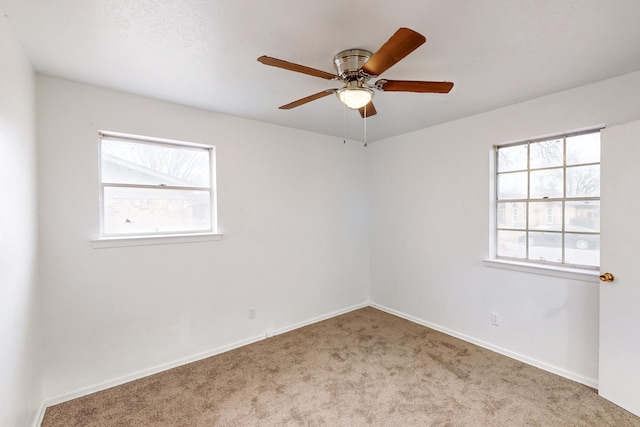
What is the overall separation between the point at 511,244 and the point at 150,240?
3.49 metres

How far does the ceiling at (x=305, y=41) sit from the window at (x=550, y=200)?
55cm

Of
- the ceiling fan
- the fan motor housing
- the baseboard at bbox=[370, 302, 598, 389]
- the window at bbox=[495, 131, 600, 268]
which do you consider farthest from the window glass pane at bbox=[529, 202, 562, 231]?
the fan motor housing

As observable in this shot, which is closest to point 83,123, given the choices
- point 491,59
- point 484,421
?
point 491,59

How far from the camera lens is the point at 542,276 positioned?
259cm

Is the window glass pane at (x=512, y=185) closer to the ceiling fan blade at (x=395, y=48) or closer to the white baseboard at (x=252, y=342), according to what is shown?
the white baseboard at (x=252, y=342)

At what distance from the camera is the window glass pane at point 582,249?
2385mm

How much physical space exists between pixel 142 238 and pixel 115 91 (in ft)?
4.07

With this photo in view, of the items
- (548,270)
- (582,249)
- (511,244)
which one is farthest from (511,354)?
(582,249)

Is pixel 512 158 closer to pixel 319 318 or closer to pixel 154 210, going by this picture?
pixel 319 318

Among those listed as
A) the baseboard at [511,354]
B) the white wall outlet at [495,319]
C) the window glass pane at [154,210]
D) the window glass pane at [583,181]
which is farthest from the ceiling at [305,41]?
the baseboard at [511,354]

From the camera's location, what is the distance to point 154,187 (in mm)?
2643

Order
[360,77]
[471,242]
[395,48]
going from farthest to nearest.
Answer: [471,242] < [360,77] < [395,48]

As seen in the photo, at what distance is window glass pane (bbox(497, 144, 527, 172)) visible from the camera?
2.83 metres

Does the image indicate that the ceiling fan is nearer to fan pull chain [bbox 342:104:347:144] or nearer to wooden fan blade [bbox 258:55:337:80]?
wooden fan blade [bbox 258:55:337:80]
